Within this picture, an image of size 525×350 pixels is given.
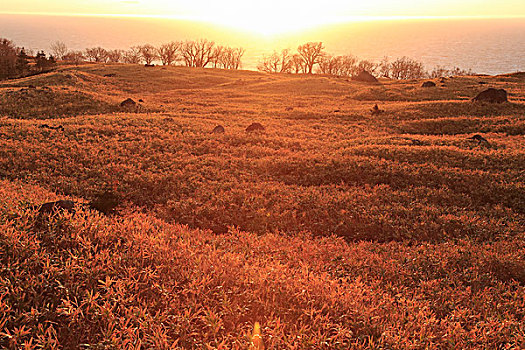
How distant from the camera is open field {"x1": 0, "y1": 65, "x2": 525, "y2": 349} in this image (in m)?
4.34

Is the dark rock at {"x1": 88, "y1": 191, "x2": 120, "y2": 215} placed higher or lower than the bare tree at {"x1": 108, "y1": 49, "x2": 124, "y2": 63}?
lower

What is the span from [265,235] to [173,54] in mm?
147362

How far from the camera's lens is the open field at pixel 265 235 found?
4340 millimetres

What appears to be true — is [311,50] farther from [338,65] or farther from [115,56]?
[115,56]

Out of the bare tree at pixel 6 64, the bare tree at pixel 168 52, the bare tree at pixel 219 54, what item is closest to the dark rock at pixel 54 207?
the bare tree at pixel 6 64

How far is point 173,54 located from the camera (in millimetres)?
137375

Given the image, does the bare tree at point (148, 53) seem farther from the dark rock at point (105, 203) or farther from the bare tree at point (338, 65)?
the dark rock at point (105, 203)

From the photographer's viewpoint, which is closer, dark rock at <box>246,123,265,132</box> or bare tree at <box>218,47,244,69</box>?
dark rock at <box>246,123,265,132</box>

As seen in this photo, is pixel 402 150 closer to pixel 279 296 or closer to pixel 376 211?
pixel 376 211

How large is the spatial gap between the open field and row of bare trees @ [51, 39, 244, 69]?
119825mm

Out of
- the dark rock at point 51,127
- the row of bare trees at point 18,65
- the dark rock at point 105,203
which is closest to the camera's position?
the dark rock at point 105,203

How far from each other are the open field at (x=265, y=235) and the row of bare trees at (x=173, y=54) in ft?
393

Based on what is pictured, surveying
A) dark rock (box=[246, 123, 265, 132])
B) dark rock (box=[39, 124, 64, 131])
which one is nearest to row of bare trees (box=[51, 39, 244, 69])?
dark rock (box=[39, 124, 64, 131])

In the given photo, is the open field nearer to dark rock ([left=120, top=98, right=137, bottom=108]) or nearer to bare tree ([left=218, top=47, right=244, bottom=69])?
dark rock ([left=120, top=98, right=137, bottom=108])
